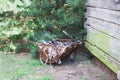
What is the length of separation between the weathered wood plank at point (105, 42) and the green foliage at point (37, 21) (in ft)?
1.25

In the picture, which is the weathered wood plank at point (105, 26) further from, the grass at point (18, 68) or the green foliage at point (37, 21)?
the grass at point (18, 68)

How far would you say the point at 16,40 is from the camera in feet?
19.4

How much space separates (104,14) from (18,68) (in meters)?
1.80

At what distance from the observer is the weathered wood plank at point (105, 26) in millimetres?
3507

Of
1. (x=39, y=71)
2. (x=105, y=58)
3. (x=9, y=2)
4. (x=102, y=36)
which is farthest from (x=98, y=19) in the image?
(x=9, y=2)

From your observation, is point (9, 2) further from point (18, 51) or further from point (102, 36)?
point (102, 36)

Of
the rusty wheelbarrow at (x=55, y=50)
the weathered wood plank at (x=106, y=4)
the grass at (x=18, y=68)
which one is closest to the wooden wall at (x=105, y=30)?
the weathered wood plank at (x=106, y=4)

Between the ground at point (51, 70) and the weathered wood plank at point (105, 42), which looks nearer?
the weathered wood plank at point (105, 42)

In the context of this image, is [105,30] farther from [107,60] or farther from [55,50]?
[55,50]

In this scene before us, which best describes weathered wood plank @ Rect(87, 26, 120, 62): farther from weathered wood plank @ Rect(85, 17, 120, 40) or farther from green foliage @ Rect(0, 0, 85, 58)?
green foliage @ Rect(0, 0, 85, 58)

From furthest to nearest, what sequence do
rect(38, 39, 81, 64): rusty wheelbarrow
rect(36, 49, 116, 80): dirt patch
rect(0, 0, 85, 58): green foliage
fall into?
rect(0, 0, 85, 58): green foliage
rect(38, 39, 81, 64): rusty wheelbarrow
rect(36, 49, 116, 80): dirt patch

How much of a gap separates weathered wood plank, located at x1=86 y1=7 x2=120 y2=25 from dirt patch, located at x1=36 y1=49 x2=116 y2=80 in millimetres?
907

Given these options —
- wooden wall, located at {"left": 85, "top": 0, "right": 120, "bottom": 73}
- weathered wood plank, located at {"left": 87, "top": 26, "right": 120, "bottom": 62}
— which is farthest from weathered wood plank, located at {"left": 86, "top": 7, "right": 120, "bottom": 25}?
weathered wood plank, located at {"left": 87, "top": 26, "right": 120, "bottom": 62}

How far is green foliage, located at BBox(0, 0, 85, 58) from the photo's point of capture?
504 cm
